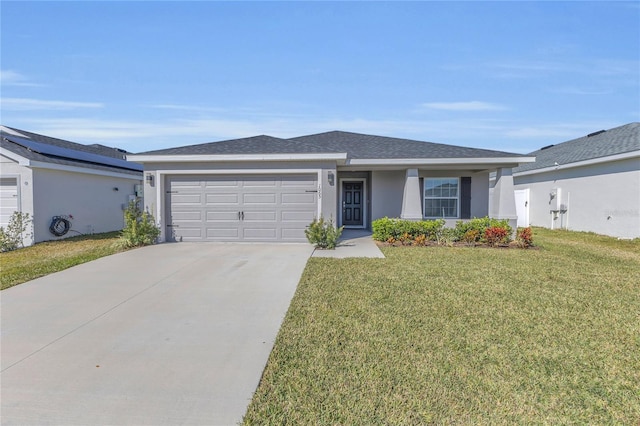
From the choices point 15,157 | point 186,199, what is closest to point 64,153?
point 15,157

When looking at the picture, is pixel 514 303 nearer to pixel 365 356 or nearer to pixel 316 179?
pixel 365 356

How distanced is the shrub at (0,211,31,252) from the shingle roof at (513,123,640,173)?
20993 millimetres

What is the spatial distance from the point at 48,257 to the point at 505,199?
14.4m

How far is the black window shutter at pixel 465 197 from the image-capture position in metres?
13.3

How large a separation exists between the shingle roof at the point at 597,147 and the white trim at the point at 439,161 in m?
4.25

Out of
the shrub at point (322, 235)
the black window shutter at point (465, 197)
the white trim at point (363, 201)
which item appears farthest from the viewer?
the white trim at point (363, 201)

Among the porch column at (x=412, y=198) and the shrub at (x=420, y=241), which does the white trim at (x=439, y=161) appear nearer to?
the porch column at (x=412, y=198)

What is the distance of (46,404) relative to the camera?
256 centimetres

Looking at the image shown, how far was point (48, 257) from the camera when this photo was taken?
332 inches

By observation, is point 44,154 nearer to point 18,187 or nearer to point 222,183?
point 18,187

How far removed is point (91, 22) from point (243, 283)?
336 inches

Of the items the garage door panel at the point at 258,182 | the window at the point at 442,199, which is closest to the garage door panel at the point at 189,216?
the garage door panel at the point at 258,182

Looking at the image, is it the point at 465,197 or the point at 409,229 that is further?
the point at 465,197

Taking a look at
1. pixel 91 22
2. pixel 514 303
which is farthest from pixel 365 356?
pixel 91 22
